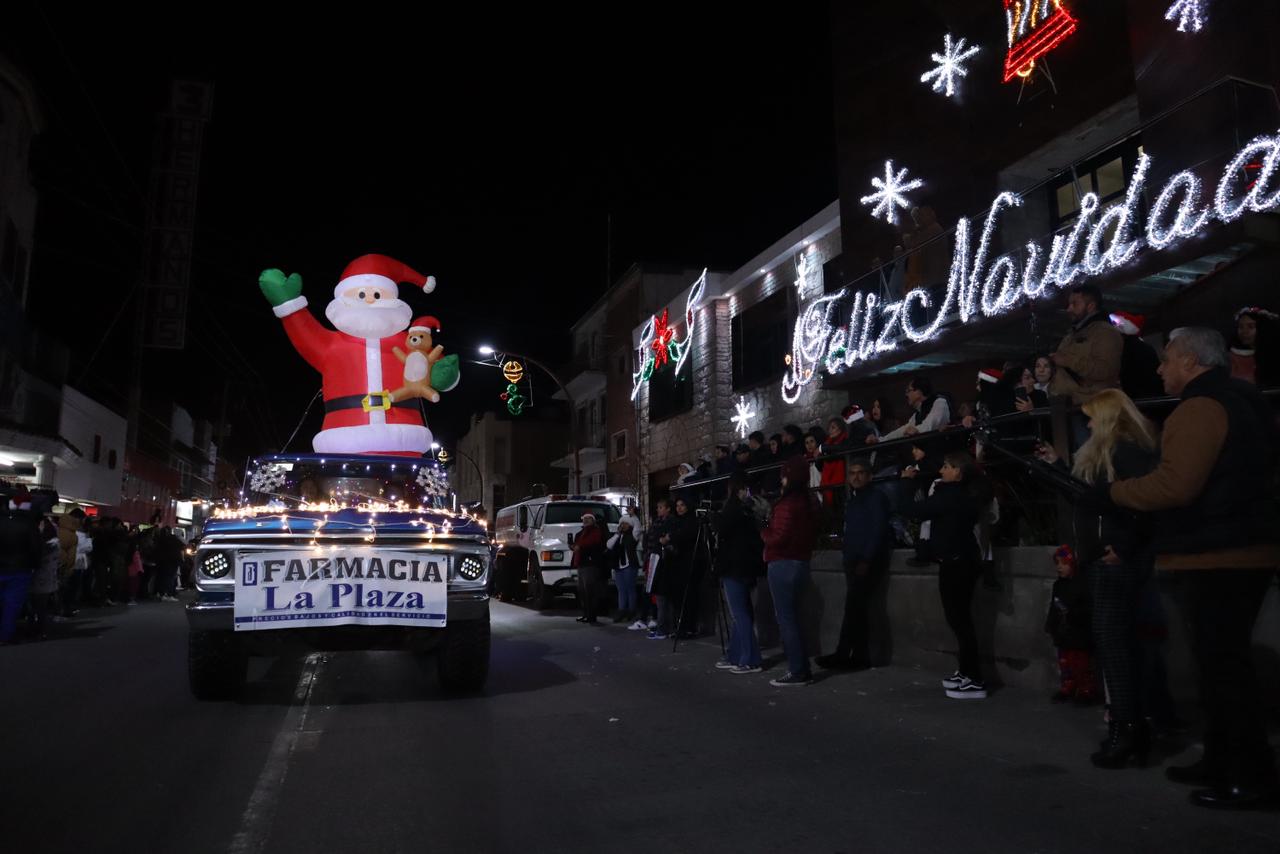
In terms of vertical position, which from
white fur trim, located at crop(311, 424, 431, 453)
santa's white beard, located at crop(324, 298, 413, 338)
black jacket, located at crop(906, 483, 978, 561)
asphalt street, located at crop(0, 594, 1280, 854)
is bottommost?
asphalt street, located at crop(0, 594, 1280, 854)

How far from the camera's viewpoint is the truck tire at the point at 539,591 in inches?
674

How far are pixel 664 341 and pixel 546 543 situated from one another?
410 inches

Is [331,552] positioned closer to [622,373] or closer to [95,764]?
[95,764]

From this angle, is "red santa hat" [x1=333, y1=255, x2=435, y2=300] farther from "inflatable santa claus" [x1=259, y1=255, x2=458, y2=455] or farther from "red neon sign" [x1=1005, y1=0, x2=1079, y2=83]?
"red neon sign" [x1=1005, y1=0, x2=1079, y2=83]

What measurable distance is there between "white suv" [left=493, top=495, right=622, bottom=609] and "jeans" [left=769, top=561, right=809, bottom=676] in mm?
8463

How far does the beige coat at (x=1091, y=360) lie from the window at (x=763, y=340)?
14.0 meters

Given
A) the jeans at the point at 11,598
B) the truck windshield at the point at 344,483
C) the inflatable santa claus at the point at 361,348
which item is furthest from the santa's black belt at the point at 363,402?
the jeans at the point at 11,598

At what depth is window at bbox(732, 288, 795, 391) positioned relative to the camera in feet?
68.0

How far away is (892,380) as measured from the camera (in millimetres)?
15523

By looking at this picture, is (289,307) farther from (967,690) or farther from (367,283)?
(967,690)

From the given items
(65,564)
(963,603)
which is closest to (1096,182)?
(963,603)

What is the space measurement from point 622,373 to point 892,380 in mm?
17241

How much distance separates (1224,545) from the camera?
3840mm

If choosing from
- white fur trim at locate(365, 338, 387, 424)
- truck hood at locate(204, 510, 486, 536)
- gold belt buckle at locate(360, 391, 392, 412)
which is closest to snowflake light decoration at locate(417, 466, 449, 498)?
gold belt buckle at locate(360, 391, 392, 412)
